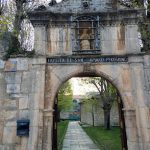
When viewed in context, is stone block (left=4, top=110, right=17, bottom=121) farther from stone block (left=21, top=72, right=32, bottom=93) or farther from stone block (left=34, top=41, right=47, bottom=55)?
Result: stone block (left=34, top=41, right=47, bottom=55)

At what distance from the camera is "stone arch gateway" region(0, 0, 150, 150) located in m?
8.94

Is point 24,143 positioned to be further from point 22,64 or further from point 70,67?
point 70,67

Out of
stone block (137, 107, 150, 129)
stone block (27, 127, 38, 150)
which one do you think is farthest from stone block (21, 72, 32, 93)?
stone block (137, 107, 150, 129)

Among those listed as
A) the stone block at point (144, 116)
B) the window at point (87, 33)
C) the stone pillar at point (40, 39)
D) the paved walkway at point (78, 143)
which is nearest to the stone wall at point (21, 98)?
the stone pillar at point (40, 39)

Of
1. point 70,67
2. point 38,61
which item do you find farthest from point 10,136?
point 70,67

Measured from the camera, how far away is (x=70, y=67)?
957cm

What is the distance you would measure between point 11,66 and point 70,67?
7.56 ft

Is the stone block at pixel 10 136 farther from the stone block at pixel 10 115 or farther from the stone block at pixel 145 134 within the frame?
the stone block at pixel 145 134

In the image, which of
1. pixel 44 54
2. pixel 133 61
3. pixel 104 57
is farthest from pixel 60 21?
pixel 133 61

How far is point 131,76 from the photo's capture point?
30.8 ft

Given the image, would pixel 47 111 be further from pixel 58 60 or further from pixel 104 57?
pixel 104 57

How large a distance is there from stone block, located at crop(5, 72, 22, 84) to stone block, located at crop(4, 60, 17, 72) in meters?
0.16

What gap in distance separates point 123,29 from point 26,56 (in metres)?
4.02

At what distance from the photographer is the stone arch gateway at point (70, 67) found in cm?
894
